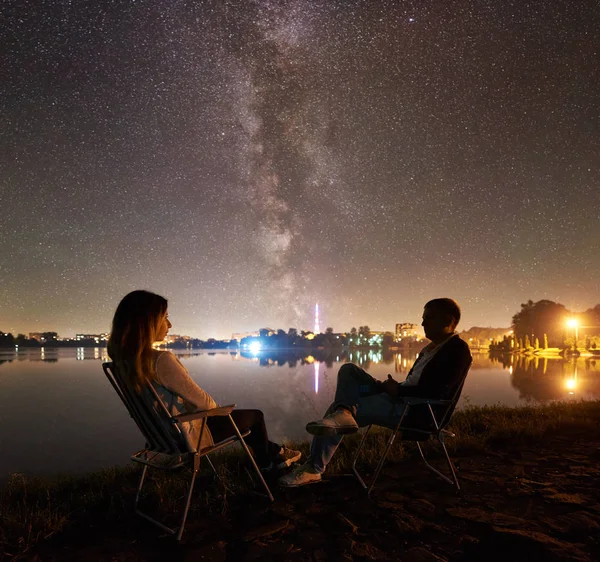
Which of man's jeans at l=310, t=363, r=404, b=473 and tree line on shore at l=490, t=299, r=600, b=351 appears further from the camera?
tree line on shore at l=490, t=299, r=600, b=351

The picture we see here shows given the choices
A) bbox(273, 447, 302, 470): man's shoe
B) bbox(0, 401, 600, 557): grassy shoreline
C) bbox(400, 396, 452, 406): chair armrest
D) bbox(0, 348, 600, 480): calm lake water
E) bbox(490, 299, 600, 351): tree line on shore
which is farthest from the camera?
bbox(490, 299, 600, 351): tree line on shore

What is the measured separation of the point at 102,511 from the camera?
343 cm

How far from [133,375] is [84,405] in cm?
2256

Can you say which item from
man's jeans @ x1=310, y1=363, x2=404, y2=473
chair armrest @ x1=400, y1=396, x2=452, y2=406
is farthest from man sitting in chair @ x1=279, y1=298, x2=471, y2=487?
chair armrest @ x1=400, y1=396, x2=452, y2=406

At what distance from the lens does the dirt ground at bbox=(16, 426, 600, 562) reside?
2.67 m

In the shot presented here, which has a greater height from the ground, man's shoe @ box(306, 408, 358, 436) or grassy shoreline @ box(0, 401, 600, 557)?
man's shoe @ box(306, 408, 358, 436)

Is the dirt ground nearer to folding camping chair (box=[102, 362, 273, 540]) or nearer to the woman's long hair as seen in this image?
folding camping chair (box=[102, 362, 273, 540])

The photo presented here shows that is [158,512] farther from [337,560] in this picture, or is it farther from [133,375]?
[337,560]

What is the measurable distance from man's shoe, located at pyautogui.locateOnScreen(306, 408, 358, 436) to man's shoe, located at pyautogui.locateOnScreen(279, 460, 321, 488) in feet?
1.22

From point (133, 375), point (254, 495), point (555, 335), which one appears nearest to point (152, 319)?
point (133, 375)

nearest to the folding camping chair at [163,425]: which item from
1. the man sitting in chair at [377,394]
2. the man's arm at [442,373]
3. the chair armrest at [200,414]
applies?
the chair armrest at [200,414]

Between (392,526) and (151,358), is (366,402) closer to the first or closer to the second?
(392,526)

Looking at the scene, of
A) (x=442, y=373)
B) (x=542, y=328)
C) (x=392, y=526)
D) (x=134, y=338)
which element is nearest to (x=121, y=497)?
(x=134, y=338)

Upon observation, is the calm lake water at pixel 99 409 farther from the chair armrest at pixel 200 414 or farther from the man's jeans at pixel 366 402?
the chair armrest at pixel 200 414
